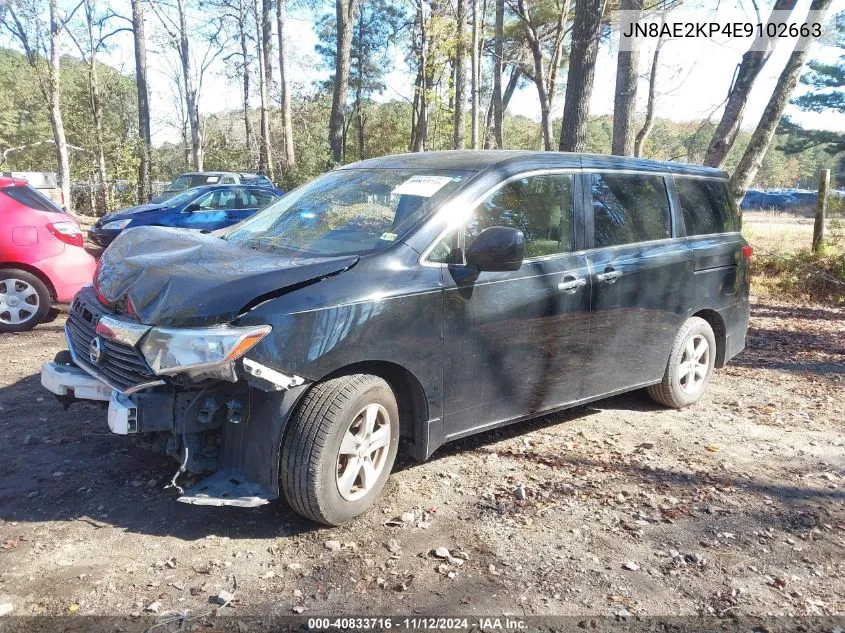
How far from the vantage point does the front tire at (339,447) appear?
3.10 meters

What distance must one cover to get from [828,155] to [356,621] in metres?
49.6

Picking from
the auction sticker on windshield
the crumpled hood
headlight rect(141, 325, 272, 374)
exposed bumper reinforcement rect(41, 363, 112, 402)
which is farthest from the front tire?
the auction sticker on windshield

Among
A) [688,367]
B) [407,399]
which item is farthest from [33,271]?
[688,367]

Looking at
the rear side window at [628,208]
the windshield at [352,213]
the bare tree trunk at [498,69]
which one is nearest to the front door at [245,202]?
the windshield at [352,213]

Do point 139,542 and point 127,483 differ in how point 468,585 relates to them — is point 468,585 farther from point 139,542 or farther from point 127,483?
point 127,483

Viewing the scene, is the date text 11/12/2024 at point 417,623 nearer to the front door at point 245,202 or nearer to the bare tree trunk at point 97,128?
the front door at point 245,202

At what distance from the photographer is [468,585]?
295 cm

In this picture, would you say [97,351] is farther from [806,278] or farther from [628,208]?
[806,278]

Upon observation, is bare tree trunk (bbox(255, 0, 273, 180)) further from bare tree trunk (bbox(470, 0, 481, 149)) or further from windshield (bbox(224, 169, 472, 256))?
windshield (bbox(224, 169, 472, 256))

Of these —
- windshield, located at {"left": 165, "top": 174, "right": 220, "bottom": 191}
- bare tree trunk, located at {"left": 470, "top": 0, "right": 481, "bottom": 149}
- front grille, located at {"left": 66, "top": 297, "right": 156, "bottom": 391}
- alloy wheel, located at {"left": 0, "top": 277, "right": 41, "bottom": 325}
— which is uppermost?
bare tree trunk, located at {"left": 470, "top": 0, "right": 481, "bottom": 149}

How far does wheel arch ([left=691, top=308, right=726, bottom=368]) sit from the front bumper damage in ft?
12.1

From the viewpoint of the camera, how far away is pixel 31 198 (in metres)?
6.96

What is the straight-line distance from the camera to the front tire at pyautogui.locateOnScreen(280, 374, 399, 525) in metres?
3.10

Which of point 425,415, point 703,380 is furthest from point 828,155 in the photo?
point 425,415
